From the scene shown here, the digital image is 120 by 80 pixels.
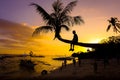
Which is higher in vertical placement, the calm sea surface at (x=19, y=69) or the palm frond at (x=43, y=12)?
the palm frond at (x=43, y=12)

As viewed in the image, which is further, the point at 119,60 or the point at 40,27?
the point at 119,60

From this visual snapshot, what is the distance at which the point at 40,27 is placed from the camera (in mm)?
24031

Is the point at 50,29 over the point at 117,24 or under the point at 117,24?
under

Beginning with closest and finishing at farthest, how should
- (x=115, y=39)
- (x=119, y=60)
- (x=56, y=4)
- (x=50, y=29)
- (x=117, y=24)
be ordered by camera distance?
(x=50, y=29), (x=56, y=4), (x=119, y=60), (x=115, y=39), (x=117, y=24)

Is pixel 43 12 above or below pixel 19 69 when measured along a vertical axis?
above

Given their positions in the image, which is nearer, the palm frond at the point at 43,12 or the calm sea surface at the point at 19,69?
the palm frond at the point at 43,12

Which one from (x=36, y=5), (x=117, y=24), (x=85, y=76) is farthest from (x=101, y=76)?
(x=117, y=24)

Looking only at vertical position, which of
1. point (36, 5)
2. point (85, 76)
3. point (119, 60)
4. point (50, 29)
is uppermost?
point (36, 5)

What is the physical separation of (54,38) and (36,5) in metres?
4.79

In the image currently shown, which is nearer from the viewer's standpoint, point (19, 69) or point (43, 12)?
point (43, 12)

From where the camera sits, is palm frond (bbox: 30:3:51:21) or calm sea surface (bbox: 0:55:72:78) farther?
→ calm sea surface (bbox: 0:55:72:78)

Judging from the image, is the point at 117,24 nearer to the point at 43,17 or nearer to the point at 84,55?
the point at 84,55

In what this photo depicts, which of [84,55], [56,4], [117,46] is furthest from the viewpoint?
[84,55]

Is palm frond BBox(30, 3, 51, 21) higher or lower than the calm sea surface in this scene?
higher
